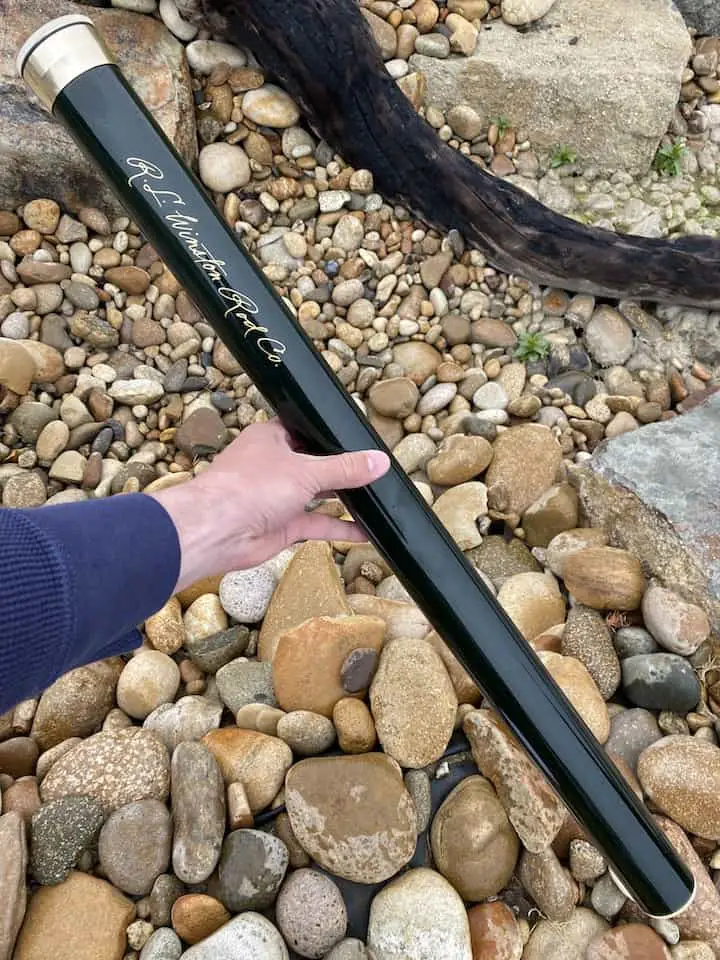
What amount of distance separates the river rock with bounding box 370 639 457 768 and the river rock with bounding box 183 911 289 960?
0.34 m

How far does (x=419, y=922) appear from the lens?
124 cm

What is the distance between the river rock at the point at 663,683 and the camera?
57.6 inches

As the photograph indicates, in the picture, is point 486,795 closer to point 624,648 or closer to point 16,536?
point 624,648

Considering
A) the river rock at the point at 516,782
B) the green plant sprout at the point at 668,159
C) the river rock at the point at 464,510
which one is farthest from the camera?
the green plant sprout at the point at 668,159

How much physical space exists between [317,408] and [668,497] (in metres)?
0.84

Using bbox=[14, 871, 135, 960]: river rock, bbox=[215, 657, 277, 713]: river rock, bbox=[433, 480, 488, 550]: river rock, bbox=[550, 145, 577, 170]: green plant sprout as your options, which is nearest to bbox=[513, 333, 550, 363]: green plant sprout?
bbox=[433, 480, 488, 550]: river rock

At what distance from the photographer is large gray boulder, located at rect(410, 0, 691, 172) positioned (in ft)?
7.68

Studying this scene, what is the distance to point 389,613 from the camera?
1.59 meters

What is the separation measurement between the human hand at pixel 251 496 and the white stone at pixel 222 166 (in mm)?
1114

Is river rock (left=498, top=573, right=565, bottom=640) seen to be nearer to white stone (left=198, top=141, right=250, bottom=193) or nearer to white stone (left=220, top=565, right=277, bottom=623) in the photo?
white stone (left=220, top=565, right=277, bottom=623)

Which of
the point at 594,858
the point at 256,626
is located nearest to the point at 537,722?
the point at 594,858

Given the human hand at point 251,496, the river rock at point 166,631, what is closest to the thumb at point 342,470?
the human hand at point 251,496

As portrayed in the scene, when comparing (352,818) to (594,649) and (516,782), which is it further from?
(594,649)

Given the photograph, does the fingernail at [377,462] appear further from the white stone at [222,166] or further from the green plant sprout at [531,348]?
the white stone at [222,166]
